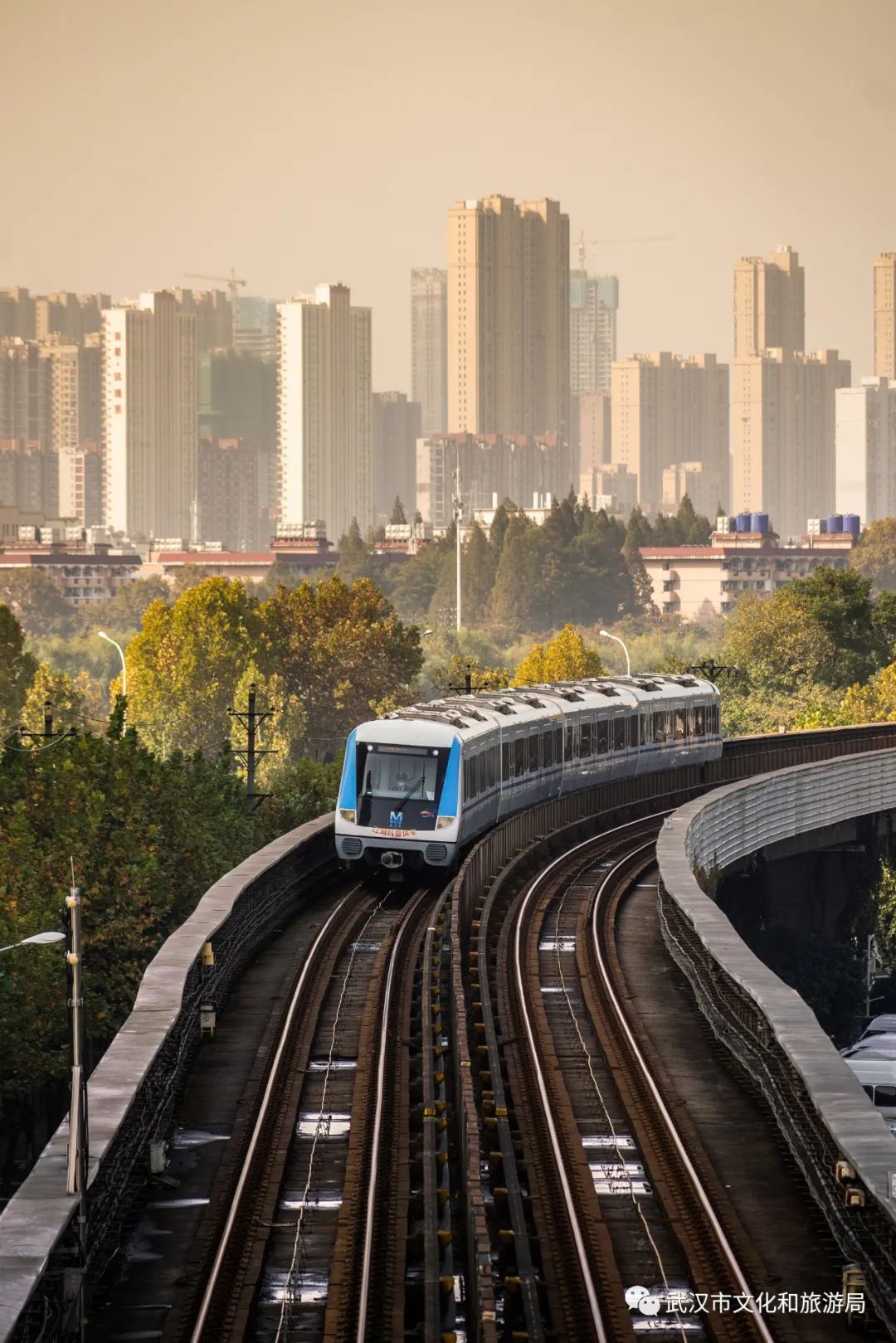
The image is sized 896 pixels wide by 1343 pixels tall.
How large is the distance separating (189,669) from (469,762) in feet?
275

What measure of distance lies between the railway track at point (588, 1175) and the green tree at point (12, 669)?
82491 millimetres

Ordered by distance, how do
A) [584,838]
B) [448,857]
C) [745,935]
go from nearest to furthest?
[448,857] < [584,838] < [745,935]

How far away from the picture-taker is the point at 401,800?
4038 centimetres

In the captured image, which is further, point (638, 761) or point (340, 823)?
point (638, 761)

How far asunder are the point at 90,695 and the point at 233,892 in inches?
4591

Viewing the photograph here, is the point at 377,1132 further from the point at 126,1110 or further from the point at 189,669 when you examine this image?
the point at 189,669

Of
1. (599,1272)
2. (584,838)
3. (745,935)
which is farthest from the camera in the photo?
(745,935)

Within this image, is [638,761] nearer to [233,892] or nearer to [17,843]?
[17,843]

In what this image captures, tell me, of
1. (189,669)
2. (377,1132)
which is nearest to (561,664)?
(189,669)

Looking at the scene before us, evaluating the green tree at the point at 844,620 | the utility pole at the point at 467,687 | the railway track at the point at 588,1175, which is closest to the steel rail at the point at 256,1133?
the railway track at the point at 588,1175

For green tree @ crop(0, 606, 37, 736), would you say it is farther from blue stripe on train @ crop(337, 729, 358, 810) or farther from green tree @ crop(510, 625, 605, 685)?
blue stripe on train @ crop(337, 729, 358, 810)

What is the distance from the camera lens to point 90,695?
149m

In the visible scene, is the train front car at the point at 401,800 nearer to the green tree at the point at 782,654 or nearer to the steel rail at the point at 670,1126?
the steel rail at the point at 670,1126

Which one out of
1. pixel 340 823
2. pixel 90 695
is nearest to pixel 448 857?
pixel 340 823
